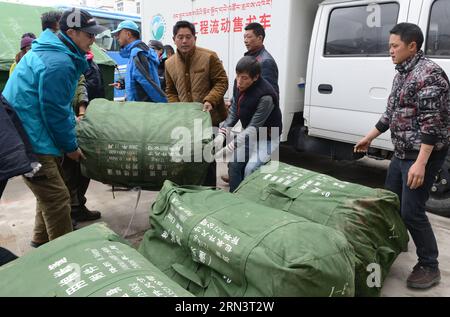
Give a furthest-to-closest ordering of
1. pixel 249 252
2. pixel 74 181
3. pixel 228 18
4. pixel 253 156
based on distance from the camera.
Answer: pixel 228 18 → pixel 74 181 → pixel 253 156 → pixel 249 252

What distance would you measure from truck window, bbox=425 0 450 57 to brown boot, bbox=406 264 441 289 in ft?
6.24

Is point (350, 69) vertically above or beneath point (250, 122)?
above

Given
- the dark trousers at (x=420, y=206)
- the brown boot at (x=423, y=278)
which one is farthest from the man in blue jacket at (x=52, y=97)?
the brown boot at (x=423, y=278)

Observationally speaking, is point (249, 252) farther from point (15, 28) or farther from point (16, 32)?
point (15, 28)

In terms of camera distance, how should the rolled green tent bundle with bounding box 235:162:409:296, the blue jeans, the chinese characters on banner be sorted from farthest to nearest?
the chinese characters on banner
the blue jeans
the rolled green tent bundle with bounding box 235:162:409:296

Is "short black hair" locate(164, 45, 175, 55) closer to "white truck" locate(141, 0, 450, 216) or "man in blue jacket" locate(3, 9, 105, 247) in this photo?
"white truck" locate(141, 0, 450, 216)

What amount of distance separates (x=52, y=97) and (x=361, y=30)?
9.77 feet

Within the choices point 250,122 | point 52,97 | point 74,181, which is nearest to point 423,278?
point 250,122

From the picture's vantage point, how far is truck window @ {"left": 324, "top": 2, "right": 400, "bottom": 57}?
361 centimetres

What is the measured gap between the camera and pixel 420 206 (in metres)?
2.35

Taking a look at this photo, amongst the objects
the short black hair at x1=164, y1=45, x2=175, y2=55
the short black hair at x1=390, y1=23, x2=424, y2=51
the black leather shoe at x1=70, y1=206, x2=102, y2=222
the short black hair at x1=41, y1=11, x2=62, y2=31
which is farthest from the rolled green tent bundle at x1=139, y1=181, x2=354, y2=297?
the short black hair at x1=164, y1=45, x2=175, y2=55

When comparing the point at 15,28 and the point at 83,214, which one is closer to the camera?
the point at 83,214

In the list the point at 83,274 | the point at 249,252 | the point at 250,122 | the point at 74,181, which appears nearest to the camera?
the point at 83,274

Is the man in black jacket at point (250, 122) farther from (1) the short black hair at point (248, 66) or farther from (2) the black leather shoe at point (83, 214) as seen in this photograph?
(2) the black leather shoe at point (83, 214)
